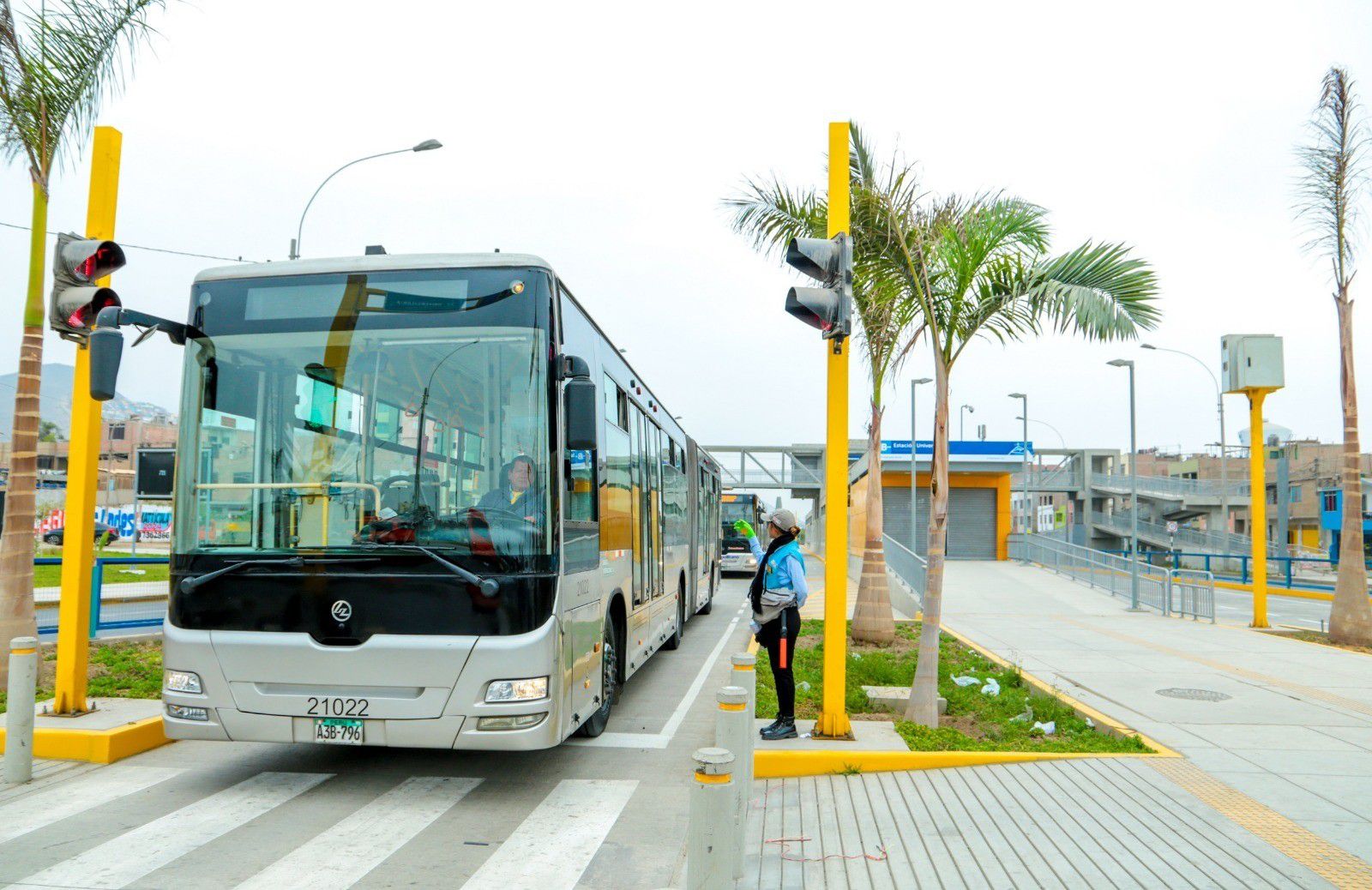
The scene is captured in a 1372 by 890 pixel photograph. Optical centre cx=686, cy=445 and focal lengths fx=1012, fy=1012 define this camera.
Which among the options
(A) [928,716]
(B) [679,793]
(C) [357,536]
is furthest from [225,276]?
(A) [928,716]

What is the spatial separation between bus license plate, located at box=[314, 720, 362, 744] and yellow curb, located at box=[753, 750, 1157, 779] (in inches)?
101

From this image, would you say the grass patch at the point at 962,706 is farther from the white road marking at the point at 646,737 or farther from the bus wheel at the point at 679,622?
the bus wheel at the point at 679,622

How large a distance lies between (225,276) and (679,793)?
4579mm

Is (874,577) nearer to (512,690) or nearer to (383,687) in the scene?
(512,690)

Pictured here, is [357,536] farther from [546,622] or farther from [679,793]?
[679,793]

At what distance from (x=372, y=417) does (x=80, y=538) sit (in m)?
3.48

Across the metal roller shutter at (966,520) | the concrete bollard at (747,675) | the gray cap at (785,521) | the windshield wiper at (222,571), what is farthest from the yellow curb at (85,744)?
the metal roller shutter at (966,520)

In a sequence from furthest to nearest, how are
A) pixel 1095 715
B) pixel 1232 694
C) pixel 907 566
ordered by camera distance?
pixel 907 566
pixel 1232 694
pixel 1095 715

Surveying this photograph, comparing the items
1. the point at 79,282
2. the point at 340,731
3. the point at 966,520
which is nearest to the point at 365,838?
the point at 340,731

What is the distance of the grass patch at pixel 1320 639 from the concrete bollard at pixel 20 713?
643 inches

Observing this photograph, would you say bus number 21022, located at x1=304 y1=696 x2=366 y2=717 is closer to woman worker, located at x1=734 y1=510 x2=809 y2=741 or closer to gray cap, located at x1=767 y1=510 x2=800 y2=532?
woman worker, located at x1=734 y1=510 x2=809 y2=741

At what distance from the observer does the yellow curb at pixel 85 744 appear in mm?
7410

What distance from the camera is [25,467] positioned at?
920 centimetres

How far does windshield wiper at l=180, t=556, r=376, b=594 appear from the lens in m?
6.17
